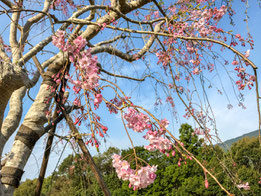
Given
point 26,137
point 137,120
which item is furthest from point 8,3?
point 137,120

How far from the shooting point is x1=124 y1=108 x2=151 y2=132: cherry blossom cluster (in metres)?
1.65

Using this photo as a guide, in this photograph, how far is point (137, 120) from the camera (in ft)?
5.62

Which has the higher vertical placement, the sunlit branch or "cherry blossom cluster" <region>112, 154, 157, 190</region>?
the sunlit branch

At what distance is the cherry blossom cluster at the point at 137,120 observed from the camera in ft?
5.42

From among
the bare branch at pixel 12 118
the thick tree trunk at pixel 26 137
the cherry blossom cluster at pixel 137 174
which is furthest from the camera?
the bare branch at pixel 12 118

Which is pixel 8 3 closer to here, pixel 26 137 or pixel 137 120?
pixel 26 137

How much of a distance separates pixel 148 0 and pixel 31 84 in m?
1.82

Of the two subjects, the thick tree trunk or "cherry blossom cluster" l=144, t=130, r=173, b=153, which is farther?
the thick tree trunk

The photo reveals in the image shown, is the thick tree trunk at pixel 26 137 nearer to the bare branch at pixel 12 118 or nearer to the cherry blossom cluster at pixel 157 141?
the bare branch at pixel 12 118

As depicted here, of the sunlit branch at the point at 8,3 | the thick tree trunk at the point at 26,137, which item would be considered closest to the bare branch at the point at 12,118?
the thick tree trunk at the point at 26,137

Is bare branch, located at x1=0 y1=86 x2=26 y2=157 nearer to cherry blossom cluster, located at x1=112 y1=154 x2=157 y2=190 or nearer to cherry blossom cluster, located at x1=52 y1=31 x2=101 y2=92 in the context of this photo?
cherry blossom cluster, located at x1=52 y1=31 x2=101 y2=92

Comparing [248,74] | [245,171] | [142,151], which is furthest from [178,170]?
[248,74]

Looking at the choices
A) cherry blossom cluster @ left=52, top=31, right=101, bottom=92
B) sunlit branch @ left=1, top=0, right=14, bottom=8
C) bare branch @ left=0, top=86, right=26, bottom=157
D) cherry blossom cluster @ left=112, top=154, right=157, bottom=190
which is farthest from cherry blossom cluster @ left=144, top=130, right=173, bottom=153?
sunlit branch @ left=1, top=0, right=14, bottom=8

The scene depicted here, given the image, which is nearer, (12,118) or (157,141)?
(157,141)
